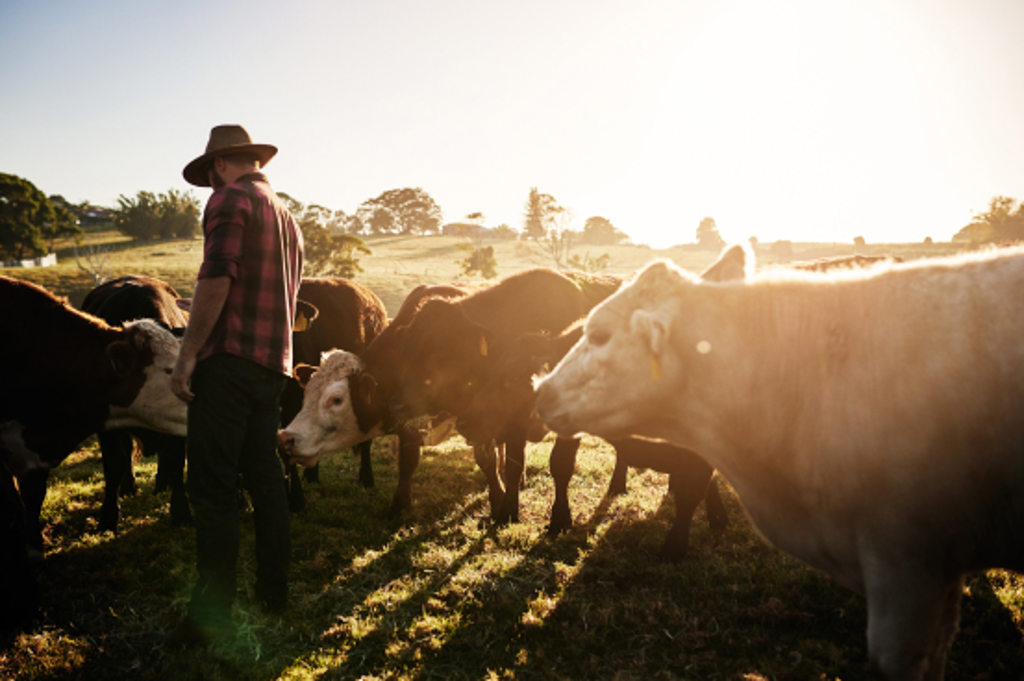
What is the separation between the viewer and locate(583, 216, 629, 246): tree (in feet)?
342

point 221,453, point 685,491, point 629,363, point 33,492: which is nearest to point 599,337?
point 629,363

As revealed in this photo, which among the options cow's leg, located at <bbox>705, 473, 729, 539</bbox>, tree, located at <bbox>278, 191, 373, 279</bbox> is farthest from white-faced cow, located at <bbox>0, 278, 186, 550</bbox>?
tree, located at <bbox>278, 191, 373, 279</bbox>

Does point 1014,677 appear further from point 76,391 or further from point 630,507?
point 76,391

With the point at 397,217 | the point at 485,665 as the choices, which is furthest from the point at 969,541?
the point at 397,217

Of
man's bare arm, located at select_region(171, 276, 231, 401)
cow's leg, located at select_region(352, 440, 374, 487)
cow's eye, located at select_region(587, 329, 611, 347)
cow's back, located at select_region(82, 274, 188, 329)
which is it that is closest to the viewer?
cow's eye, located at select_region(587, 329, 611, 347)

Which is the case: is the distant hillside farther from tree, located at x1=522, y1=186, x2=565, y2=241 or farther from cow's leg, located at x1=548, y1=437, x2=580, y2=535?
cow's leg, located at x1=548, y1=437, x2=580, y2=535

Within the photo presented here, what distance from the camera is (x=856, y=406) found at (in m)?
2.44

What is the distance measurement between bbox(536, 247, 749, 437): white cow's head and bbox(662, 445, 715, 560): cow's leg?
2.27m

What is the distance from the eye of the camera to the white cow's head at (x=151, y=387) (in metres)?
5.41

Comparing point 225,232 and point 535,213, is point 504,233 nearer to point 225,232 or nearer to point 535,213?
point 535,213

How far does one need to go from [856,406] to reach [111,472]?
7.33 meters

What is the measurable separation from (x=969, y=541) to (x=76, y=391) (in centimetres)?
685

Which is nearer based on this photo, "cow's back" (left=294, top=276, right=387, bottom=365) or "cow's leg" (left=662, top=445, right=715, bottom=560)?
"cow's leg" (left=662, top=445, right=715, bottom=560)

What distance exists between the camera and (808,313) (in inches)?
106
